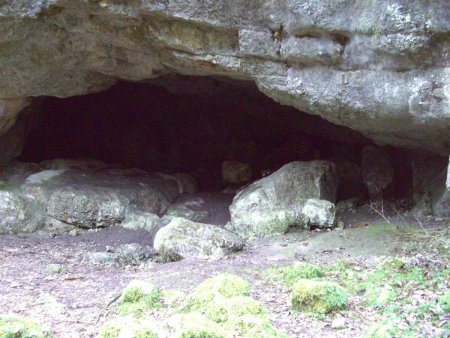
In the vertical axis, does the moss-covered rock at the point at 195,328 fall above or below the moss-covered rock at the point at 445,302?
below

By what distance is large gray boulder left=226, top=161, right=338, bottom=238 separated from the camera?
10.4 m

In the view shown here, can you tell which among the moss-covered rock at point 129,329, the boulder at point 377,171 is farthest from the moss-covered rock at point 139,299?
the boulder at point 377,171

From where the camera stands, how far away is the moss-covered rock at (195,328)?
440 cm

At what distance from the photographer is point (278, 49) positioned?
8.83 m

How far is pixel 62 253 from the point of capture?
30.9 feet

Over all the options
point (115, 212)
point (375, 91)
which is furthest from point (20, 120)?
point (375, 91)

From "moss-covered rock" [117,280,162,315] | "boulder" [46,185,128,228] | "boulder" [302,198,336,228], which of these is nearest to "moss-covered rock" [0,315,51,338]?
"moss-covered rock" [117,280,162,315]

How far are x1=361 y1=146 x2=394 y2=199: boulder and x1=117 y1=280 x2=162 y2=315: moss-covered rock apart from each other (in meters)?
8.61

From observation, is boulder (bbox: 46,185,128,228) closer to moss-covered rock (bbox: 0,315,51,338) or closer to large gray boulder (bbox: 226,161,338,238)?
large gray boulder (bbox: 226,161,338,238)

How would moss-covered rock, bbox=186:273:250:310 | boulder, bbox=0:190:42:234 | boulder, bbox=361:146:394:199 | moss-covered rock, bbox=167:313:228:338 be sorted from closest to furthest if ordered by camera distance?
moss-covered rock, bbox=167:313:228:338, moss-covered rock, bbox=186:273:250:310, boulder, bbox=0:190:42:234, boulder, bbox=361:146:394:199

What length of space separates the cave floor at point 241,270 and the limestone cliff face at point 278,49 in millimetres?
2090

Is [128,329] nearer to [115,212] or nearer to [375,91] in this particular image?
[375,91]

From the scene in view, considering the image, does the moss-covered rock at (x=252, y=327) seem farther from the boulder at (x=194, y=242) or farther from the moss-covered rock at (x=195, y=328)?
the boulder at (x=194, y=242)

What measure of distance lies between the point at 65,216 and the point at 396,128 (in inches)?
291
